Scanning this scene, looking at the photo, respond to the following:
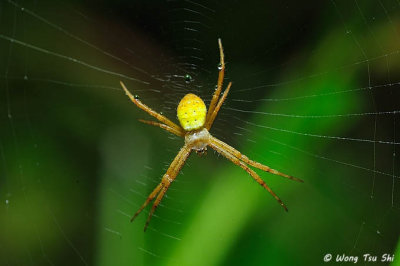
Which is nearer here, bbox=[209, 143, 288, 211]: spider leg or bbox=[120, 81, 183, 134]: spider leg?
bbox=[209, 143, 288, 211]: spider leg

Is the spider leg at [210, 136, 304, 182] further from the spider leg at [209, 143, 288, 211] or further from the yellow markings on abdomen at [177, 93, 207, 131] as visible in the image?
the yellow markings on abdomen at [177, 93, 207, 131]

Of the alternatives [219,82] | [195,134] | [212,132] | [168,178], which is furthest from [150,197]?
[219,82]

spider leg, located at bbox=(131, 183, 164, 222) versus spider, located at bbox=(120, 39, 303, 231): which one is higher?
spider, located at bbox=(120, 39, 303, 231)

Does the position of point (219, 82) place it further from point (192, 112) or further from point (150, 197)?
point (150, 197)

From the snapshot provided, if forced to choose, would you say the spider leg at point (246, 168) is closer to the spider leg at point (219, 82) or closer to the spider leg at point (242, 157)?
the spider leg at point (242, 157)

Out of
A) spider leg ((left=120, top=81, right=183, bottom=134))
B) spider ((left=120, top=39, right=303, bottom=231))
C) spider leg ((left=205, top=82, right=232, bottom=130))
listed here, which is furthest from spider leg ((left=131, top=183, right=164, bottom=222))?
spider leg ((left=205, top=82, right=232, bottom=130))

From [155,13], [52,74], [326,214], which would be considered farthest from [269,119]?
[52,74]
